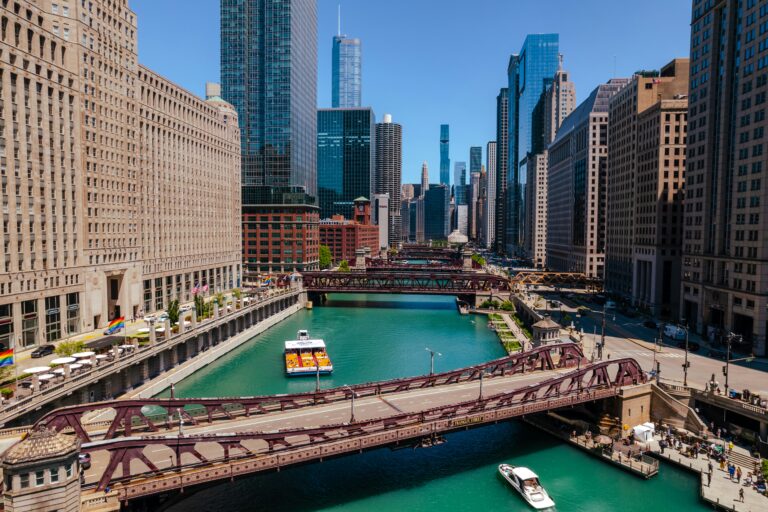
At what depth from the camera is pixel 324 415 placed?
166 feet

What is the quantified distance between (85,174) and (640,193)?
4823 inches

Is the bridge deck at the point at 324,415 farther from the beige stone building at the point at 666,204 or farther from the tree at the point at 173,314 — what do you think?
the beige stone building at the point at 666,204

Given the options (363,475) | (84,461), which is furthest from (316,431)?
(84,461)

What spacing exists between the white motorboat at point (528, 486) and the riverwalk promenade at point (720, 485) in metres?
14.2

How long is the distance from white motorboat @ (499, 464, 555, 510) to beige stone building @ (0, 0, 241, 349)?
64311mm

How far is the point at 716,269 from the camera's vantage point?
91188 mm

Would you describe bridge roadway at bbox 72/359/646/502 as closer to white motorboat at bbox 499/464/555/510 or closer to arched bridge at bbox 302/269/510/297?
white motorboat at bbox 499/464/555/510

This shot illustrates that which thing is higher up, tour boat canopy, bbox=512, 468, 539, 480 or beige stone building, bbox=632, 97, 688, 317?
beige stone building, bbox=632, 97, 688, 317

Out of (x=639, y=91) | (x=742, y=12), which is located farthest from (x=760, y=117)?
(x=639, y=91)

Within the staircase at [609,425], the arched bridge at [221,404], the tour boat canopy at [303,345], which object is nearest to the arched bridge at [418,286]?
the tour boat canopy at [303,345]

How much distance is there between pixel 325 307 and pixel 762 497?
130598mm

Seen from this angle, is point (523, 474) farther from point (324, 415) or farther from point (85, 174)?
point (85, 174)

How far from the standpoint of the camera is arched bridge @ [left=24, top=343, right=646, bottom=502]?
3794 cm

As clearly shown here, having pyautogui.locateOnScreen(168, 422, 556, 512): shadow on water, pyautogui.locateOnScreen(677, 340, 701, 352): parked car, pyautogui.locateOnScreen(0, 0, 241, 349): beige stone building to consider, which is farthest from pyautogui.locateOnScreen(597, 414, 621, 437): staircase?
pyautogui.locateOnScreen(0, 0, 241, 349): beige stone building
